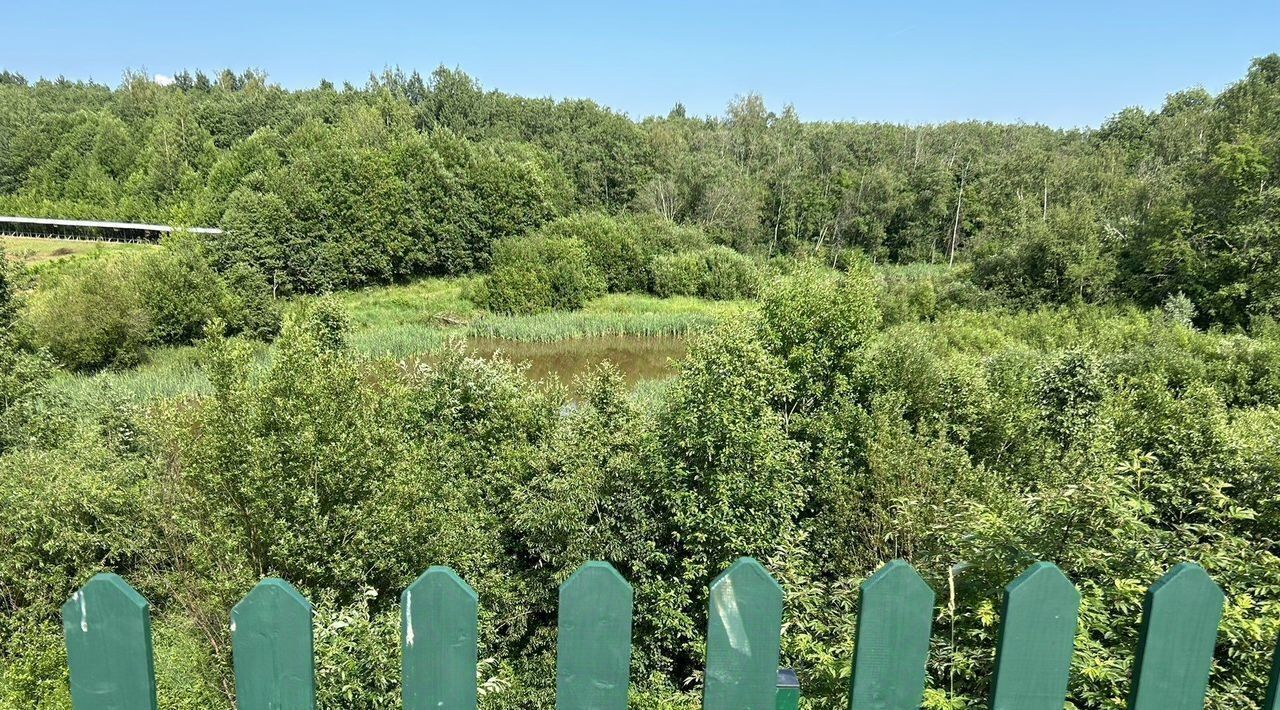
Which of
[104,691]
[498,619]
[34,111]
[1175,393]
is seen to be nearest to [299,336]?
[498,619]

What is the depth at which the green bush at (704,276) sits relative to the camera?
148 feet

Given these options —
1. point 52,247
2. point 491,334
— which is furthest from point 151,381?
point 52,247

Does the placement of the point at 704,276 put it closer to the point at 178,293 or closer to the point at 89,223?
the point at 178,293

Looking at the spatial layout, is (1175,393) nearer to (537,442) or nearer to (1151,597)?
(537,442)

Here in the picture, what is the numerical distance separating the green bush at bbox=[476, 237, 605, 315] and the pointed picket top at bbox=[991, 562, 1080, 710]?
39.2 metres

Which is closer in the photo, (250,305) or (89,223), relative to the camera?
(250,305)

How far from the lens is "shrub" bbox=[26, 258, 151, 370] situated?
1053 inches

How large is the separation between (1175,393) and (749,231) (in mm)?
40167

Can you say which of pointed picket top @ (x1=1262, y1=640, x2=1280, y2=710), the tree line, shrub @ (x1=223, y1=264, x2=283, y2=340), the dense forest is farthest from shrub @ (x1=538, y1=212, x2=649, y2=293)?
pointed picket top @ (x1=1262, y1=640, x2=1280, y2=710)

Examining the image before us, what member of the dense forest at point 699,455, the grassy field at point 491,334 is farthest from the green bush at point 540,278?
the grassy field at point 491,334

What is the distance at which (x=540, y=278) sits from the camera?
41312mm

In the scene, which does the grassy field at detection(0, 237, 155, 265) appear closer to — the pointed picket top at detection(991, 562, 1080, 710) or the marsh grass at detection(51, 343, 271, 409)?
the marsh grass at detection(51, 343, 271, 409)

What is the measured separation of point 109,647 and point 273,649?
302mm

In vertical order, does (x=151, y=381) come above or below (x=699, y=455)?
below
